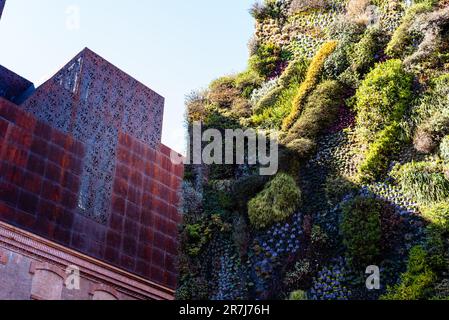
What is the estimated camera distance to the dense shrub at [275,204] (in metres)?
21.2

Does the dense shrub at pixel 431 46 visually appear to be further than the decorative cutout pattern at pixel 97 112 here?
Yes

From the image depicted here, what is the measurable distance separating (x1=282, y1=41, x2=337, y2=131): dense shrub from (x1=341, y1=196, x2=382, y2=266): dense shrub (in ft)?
15.7

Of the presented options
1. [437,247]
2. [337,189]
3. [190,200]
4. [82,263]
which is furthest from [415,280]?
[82,263]

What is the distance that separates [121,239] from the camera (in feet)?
74.4

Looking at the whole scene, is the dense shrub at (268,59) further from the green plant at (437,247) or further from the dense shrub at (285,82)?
Result: the green plant at (437,247)

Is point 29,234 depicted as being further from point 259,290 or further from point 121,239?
point 259,290

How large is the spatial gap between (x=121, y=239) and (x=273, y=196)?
5.23 m

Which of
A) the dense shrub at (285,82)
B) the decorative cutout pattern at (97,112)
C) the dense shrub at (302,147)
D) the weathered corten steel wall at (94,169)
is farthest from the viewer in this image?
the dense shrub at (285,82)

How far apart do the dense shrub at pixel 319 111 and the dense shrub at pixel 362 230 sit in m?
3.84

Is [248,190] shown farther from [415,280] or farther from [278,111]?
[415,280]

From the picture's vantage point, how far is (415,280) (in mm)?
17859

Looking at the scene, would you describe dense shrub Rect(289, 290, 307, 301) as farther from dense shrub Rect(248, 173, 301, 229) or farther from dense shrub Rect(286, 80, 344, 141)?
dense shrub Rect(286, 80, 344, 141)

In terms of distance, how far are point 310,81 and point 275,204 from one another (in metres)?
5.49

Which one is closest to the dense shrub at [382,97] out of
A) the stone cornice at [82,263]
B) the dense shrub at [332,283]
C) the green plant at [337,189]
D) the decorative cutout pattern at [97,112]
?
the green plant at [337,189]
